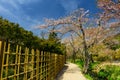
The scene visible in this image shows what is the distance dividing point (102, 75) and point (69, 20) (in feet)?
22.9

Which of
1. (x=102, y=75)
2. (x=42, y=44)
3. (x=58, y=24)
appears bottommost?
(x=102, y=75)

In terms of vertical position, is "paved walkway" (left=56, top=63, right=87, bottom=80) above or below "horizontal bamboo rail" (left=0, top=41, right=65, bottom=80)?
below

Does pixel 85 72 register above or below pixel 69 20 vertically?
below

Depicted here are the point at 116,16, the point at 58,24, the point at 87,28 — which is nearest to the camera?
the point at 116,16

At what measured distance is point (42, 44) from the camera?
94.6 feet

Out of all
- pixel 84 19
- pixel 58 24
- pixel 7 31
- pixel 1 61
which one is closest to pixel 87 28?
pixel 84 19

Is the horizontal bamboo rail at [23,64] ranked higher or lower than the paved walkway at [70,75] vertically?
higher

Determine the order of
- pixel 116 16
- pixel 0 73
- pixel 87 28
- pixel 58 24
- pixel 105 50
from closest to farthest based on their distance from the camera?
pixel 0 73 → pixel 116 16 → pixel 58 24 → pixel 87 28 → pixel 105 50

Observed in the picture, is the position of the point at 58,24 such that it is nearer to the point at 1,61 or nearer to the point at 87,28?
the point at 87,28

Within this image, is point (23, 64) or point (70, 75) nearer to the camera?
point (23, 64)

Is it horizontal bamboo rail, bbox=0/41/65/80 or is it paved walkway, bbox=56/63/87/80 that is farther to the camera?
paved walkway, bbox=56/63/87/80

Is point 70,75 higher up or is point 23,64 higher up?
point 23,64

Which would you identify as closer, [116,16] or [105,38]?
[116,16]

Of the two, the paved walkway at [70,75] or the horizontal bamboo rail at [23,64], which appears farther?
the paved walkway at [70,75]
